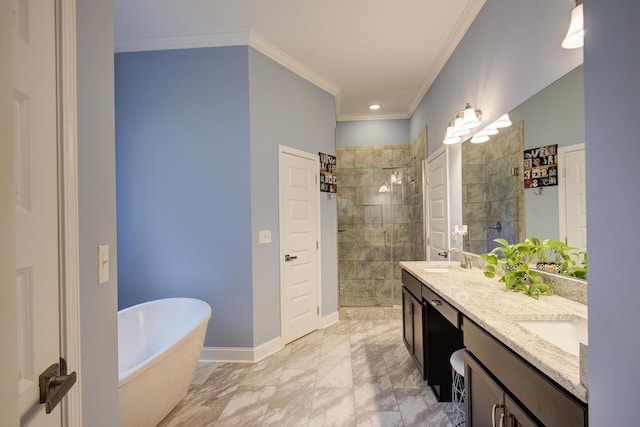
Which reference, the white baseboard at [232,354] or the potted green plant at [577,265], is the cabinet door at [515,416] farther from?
the white baseboard at [232,354]

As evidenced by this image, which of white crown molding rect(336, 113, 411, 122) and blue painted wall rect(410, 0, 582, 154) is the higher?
white crown molding rect(336, 113, 411, 122)

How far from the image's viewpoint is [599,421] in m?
0.62

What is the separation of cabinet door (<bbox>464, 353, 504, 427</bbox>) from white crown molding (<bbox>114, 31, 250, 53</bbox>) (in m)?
2.92

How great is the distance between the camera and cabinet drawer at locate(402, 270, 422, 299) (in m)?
2.21

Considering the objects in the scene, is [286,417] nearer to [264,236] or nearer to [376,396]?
[376,396]

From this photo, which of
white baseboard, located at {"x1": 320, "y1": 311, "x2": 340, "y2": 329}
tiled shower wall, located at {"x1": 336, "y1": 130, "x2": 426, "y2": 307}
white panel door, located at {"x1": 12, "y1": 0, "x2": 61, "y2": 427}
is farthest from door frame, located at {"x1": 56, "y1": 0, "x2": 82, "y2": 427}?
tiled shower wall, located at {"x1": 336, "y1": 130, "x2": 426, "y2": 307}

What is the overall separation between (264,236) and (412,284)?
4.46 feet

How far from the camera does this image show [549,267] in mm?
1562

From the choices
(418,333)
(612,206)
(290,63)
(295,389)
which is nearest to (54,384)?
(612,206)

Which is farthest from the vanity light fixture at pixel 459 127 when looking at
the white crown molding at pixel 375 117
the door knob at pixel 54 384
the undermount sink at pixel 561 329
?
the door knob at pixel 54 384

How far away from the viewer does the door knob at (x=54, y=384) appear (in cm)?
67

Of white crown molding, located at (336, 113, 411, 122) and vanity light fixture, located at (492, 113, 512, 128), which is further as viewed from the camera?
white crown molding, located at (336, 113, 411, 122)

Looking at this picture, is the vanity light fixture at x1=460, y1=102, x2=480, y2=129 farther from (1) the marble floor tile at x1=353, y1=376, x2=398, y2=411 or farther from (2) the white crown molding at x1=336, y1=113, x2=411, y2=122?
(2) the white crown molding at x1=336, y1=113, x2=411, y2=122

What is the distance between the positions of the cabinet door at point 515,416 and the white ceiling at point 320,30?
8.36 feet
